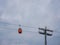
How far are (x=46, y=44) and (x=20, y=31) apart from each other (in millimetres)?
6504

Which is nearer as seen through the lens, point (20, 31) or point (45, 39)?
point (20, 31)

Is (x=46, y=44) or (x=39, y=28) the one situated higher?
(x=39, y=28)

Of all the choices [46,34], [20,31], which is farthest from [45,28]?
[20,31]

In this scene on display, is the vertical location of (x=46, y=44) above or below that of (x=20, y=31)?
below

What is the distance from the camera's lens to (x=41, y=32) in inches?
1286

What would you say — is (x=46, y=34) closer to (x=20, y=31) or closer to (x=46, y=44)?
(x=46, y=44)

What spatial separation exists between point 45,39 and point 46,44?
71 cm

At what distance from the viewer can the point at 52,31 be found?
33500 mm

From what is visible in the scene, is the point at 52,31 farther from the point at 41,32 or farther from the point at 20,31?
the point at 20,31

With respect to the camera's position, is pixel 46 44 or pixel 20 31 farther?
pixel 46 44

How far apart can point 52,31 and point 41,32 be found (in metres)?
1.79

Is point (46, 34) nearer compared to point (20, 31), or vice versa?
point (20, 31)

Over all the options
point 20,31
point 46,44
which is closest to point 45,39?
point 46,44

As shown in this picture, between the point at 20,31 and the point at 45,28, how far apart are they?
652 cm
